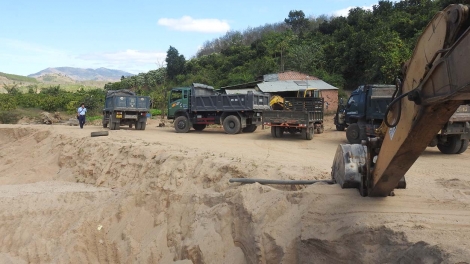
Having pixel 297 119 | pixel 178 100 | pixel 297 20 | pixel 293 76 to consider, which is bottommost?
pixel 297 119

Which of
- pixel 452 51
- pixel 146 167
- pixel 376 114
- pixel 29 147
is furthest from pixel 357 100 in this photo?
pixel 29 147

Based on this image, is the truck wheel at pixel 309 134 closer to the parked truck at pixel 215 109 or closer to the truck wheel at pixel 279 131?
the truck wheel at pixel 279 131

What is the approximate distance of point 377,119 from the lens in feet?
42.7

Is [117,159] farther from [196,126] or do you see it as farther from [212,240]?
[196,126]

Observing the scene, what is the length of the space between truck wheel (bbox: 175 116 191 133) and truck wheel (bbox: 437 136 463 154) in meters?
11.8

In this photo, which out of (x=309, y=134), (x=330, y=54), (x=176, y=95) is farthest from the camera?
(x=330, y=54)

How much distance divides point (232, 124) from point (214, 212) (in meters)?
12.4

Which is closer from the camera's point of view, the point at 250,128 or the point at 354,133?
the point at 354,133

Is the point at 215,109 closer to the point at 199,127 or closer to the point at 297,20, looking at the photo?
the point at 199,127

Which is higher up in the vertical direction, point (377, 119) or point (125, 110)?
point (125, 110)

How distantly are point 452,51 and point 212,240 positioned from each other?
4.28 meters

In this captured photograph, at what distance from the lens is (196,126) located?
21.1 metres

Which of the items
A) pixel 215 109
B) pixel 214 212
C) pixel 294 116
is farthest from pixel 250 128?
pixel 214 212

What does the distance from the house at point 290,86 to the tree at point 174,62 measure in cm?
1808
